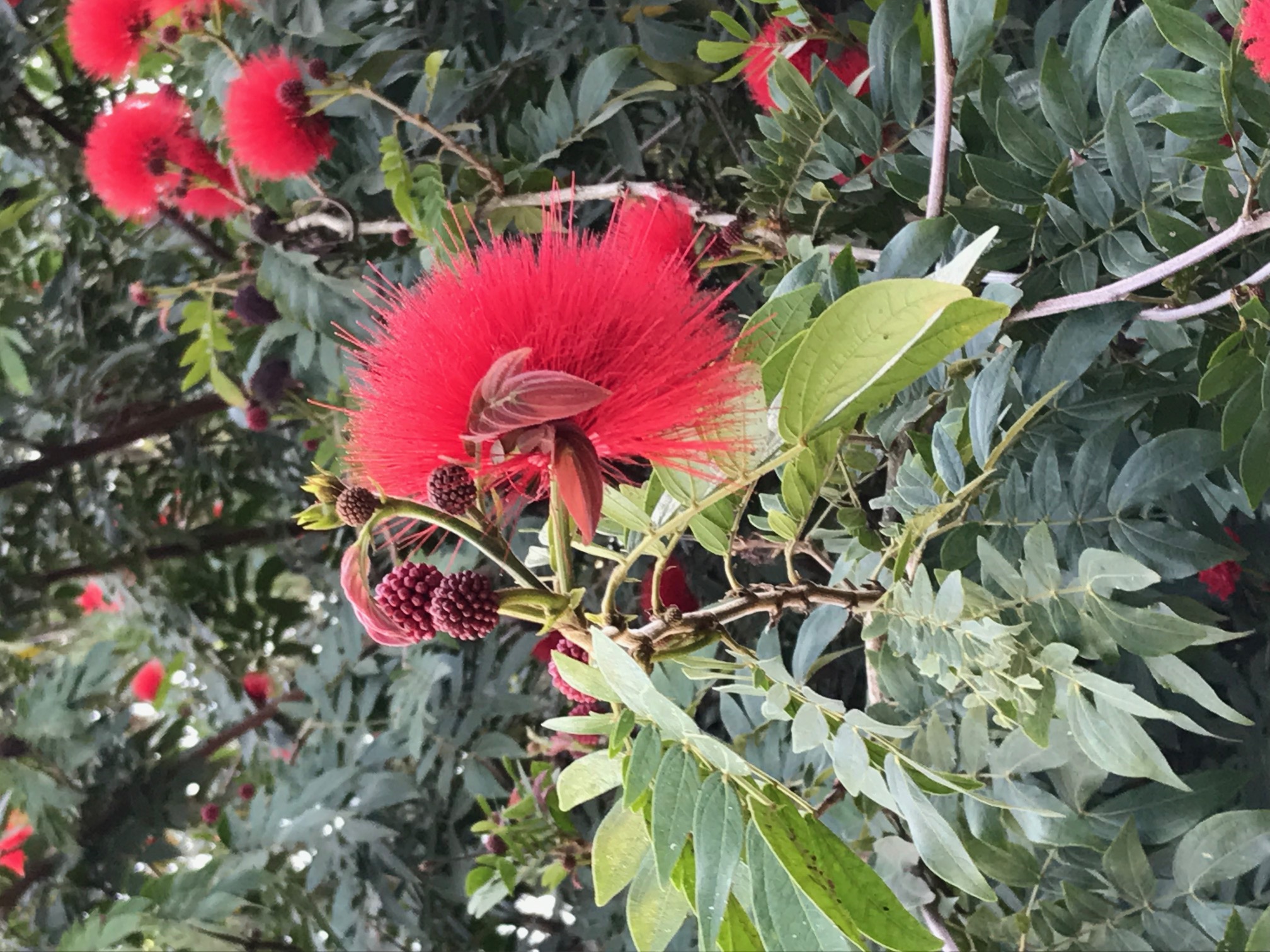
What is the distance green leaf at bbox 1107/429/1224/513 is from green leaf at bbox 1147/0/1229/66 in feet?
0.50

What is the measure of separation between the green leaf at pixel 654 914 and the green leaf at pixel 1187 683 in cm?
22

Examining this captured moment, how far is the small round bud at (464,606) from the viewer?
1.10 feet

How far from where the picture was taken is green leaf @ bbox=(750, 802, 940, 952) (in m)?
0.29

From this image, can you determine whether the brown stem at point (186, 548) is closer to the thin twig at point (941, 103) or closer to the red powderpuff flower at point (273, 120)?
the red powderpuff flower at point (273, 120)

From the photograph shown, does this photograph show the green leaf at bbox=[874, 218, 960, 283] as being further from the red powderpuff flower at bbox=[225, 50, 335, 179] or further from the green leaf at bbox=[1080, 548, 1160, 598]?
the red powderpuff flower at bbox=[225, 50, 335, 179]

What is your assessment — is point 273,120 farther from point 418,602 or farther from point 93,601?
point 93,601

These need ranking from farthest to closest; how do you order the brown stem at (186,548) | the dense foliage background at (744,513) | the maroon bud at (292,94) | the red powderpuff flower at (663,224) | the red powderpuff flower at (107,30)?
the brown stem at (186,548)
the red powderpuff flower at (107,30)
the maroon bud at (292,94)
the red powderpuff flower at (663,224)
the dense foliage background at (744,513)

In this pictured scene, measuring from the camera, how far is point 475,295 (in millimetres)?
337

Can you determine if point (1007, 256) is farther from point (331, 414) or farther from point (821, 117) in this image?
point (331, 414)

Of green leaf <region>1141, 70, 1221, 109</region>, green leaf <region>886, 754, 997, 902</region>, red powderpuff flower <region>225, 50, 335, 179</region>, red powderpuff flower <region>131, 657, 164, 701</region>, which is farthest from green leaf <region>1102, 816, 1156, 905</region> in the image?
red powderpuff flower <region>131, 657, 164, 701</region>

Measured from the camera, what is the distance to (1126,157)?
0.39 metres

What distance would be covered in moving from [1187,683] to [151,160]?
3.53ft

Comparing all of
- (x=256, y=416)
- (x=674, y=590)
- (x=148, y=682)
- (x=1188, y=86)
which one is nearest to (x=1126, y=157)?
(x=1188, y=86)

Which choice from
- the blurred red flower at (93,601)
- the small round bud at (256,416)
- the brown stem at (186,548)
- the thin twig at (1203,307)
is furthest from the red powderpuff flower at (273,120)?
the blurred red flower at (93,601)
